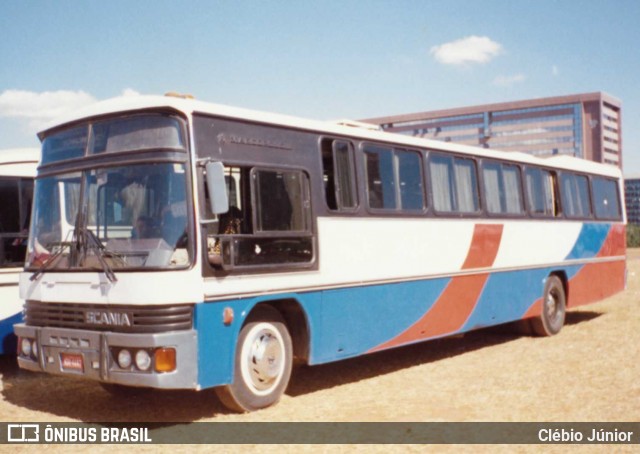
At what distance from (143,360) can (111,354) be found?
369 mm

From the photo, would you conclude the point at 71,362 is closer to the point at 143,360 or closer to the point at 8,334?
the point at 143,360

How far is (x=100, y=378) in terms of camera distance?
7023mm

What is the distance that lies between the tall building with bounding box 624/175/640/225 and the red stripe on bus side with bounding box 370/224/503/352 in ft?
382

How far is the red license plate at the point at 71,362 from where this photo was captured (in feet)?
23.6

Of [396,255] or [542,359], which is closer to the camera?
[396,255]

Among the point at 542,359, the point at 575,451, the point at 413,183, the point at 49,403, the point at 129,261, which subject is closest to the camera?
the point at 575,451

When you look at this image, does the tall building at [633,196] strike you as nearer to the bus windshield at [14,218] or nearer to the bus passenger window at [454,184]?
the bus passenger window at [454,184]

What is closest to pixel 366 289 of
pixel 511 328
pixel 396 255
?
pixel 396 255

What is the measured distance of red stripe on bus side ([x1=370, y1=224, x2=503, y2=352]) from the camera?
1030 centimetres

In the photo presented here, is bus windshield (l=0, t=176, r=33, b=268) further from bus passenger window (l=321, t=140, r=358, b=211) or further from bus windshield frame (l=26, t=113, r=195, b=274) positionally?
bus passenger window (l=321, t=140, r=358, b=211)

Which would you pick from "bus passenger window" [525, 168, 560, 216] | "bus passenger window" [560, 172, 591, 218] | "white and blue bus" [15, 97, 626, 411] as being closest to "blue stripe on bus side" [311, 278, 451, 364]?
"white and blue bus" [15, 97, 626, 411]

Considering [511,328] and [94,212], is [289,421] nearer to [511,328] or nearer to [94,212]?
[94,212]

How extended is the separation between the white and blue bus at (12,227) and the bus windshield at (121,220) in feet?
7.83

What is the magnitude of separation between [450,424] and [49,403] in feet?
14.3
